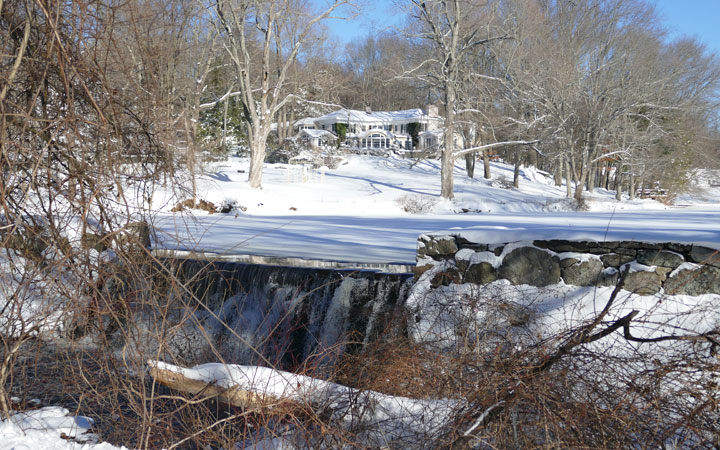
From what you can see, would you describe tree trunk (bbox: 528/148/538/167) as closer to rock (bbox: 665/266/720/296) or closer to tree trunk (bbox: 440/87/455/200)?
tree trunk (bbox: 440/87/455/200)

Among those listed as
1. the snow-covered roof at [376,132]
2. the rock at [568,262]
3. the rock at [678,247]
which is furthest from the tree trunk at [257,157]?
the snow-covered roof at [376,132]

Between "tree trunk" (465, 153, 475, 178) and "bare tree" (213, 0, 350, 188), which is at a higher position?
"bare tree" (213, 0, 350, 188)

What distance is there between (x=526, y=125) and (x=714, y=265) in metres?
18.9

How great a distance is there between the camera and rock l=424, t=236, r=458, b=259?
19.3 feet

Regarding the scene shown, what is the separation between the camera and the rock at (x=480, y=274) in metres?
5.59

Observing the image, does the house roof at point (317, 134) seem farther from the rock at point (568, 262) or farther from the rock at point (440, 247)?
the rock at point (568, 262)

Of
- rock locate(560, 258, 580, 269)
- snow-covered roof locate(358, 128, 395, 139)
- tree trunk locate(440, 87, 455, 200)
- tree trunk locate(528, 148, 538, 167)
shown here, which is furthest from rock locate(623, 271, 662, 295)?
snow-covered roof locate(358, 128, 395, 139)

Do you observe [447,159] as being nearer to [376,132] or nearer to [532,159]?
[532,159]

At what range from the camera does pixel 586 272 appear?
209 inches

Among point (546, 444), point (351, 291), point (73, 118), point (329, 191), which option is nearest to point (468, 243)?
point (351, 291)

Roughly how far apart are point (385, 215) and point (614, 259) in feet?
38.3

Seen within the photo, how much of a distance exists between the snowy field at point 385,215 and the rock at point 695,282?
0.79 ft

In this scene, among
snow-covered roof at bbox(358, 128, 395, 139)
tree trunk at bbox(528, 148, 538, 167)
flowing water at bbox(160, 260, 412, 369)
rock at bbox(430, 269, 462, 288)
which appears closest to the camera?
rock at bbox(430, 269, 462, 288)

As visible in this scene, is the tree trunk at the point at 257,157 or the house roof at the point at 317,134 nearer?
the tree trunk at the point at 257,157
